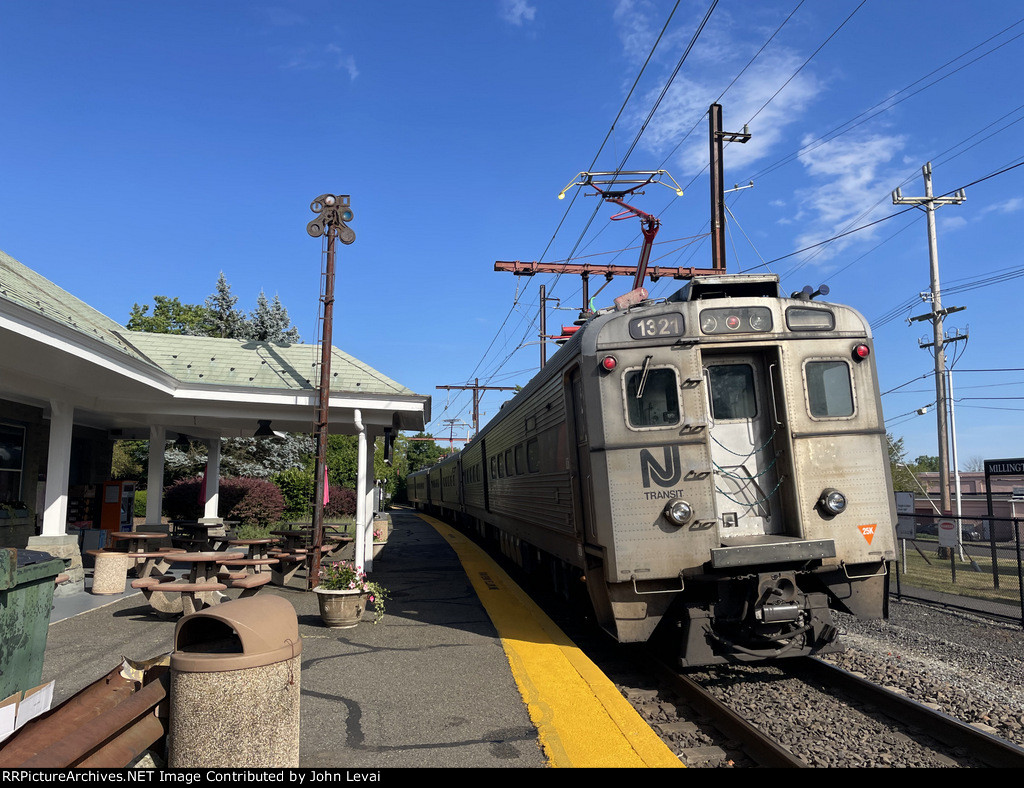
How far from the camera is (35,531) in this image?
43.2 ft

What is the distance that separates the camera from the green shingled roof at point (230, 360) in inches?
451

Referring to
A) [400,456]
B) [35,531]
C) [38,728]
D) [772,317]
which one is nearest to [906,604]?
[772,317]

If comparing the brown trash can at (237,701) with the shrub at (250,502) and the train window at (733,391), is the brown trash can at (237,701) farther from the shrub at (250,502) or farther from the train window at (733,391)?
the shrub at (250,502)

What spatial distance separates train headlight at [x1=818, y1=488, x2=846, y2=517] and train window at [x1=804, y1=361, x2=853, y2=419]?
698 mm

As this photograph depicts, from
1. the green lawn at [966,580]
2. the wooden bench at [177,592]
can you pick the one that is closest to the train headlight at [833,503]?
the green lawn at [966,580]

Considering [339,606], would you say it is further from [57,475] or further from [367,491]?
[57,475]

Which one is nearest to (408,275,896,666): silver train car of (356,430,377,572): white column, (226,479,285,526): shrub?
(356,430,377,572): white column

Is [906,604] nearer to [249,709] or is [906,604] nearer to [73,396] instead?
[249,709]

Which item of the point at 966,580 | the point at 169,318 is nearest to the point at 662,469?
the point at 966,580

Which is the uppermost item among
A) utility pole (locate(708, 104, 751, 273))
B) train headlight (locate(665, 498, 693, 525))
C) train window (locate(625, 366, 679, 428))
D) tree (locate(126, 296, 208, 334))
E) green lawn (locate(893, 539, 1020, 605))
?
tree (locate(126, 296, 208, 334))

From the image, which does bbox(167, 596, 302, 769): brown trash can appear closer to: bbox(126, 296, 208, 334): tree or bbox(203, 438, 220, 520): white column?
bbox(203, 438, 220, 520): white column

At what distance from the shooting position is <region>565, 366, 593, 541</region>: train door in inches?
248

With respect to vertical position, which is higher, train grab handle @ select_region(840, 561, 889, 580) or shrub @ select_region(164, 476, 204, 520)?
shrub @ select_region(164, 476, 204, 520)

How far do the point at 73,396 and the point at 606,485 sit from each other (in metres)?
9.58
